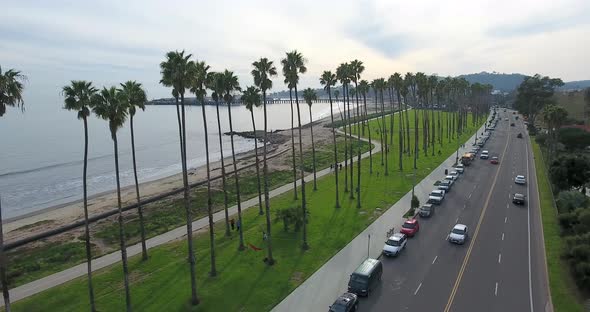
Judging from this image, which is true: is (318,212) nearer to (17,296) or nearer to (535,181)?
(17,296)

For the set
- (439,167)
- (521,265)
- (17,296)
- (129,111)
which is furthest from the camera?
(439,167)

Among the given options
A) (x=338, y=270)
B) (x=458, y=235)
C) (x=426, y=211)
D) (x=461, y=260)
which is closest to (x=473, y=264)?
(x=461, y=260)

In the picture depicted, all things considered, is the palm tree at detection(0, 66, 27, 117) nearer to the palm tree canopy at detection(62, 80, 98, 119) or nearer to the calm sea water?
the palm tree canopy at detection(62, 80, 98, 119)

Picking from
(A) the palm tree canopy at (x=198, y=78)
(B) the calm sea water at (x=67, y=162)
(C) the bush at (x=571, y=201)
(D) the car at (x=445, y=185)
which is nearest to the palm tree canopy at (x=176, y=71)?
(A) the palm tree canopy at (x=198, y=78)

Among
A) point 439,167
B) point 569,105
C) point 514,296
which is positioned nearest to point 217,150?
point 439,167

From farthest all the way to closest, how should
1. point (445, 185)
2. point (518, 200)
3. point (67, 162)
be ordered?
point (67, 162) → point (445, 185) → point (518, 200)

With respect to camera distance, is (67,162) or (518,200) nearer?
(518,200)

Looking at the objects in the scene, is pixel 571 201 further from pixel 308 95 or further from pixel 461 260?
pixel 308 95
